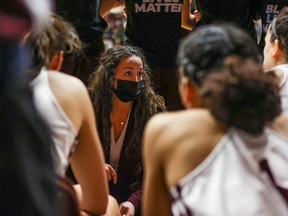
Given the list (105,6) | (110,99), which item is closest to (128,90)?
(110,99)

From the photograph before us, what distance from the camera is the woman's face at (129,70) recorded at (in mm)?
3087

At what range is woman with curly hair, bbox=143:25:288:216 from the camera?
1.52 meters

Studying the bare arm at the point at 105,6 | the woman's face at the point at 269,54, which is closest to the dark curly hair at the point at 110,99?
the bare arm at the point at 105,6

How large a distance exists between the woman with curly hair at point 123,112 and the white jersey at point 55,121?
122cm

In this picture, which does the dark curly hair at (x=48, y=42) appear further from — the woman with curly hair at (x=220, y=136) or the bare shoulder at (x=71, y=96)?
the woman with curly hair at (x=220, y=136)

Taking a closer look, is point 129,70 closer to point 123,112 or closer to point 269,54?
point 123,112

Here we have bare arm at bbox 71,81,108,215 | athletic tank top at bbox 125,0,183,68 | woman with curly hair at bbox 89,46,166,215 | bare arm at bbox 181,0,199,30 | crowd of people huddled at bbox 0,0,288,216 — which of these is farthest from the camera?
bare arm at bbox 181,0,199,30

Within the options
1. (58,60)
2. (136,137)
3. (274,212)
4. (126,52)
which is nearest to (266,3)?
(126,52)

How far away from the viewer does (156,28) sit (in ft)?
11.2

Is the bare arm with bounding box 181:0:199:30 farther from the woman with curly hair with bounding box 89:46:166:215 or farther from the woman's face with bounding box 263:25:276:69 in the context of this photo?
the woman's face with bounding box 263:25:276:69

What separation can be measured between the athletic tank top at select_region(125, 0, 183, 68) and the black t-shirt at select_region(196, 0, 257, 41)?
0.16 m

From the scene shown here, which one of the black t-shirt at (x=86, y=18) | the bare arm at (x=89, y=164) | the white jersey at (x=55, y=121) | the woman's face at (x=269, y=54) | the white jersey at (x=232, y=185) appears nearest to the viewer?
the white jersey at (x=232, y=185)

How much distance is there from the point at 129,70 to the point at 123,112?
211mm

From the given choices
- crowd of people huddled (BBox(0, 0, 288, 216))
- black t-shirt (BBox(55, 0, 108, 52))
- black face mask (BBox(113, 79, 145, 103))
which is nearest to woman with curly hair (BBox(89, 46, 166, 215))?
black face mask (BBox(113, 79, 145, 103))
